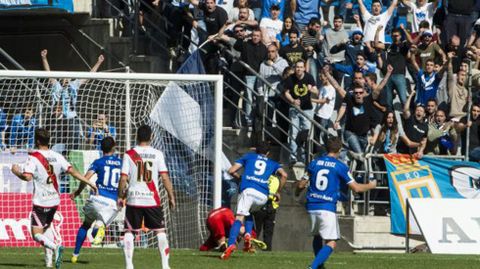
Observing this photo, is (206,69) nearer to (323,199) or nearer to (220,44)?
(220,44)

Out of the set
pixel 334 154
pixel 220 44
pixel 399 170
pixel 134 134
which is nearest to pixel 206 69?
pixel 220 44

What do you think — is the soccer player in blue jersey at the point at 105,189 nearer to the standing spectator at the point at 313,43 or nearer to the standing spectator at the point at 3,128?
the standing spectator at the point at 3,128

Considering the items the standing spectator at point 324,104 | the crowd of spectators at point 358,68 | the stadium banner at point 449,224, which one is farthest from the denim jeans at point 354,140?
the stadium banner at point 449,224

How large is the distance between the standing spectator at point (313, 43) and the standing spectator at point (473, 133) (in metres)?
2.97

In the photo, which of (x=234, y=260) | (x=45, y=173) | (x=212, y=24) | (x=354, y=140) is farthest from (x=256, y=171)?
(x=212, y=24)

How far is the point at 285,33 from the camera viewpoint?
26156 millimetres

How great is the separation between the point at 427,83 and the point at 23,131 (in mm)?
7646

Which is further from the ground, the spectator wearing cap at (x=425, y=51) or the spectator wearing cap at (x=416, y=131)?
the spectator wearing cap at (x=425, y=51)

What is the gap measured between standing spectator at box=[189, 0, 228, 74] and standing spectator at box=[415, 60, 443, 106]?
12.7ft

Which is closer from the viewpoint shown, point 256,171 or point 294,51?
point 256,171

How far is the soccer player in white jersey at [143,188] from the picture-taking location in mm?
16656

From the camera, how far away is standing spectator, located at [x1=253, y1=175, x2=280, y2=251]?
22609 millimetres

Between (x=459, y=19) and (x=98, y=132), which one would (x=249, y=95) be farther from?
(x=459, y=19)

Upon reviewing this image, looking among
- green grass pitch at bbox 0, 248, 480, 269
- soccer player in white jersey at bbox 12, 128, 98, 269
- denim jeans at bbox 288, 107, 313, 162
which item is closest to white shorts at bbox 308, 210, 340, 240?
green grass pitch at bbox 0, 248, 480, 269
